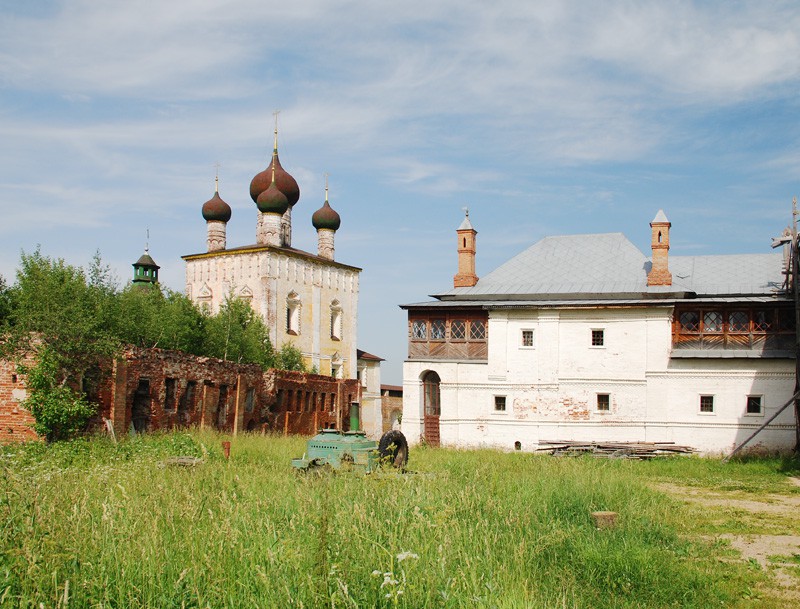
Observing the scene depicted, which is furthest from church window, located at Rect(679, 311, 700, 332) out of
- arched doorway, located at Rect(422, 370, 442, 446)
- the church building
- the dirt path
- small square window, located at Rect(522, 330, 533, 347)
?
the church building

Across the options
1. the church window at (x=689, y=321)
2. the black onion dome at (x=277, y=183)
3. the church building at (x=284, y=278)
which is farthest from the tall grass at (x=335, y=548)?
the black onion dome at (x=277, y=183)

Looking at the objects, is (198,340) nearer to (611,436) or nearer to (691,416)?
(611,436)

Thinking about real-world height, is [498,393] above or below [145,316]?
below

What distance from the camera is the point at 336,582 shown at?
234 inches

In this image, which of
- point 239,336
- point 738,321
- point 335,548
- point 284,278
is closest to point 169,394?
point 239,336

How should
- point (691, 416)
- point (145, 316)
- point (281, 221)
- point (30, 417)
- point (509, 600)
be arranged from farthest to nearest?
point (281, 221), point (145, 316), point (691, 416), point (30, 417), point (509, 600)

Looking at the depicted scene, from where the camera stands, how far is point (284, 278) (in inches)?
1849

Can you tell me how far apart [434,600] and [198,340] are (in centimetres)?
3182

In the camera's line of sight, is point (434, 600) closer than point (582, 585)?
Yes

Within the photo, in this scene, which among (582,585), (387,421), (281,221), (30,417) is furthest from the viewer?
(387,421)

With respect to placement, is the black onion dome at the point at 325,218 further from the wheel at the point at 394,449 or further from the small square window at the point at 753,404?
the wheel at the point at 394,449

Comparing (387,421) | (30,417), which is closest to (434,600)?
(30,417)

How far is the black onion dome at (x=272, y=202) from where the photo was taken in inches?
1868

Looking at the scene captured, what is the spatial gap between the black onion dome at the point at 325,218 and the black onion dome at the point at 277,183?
5.41 feet
